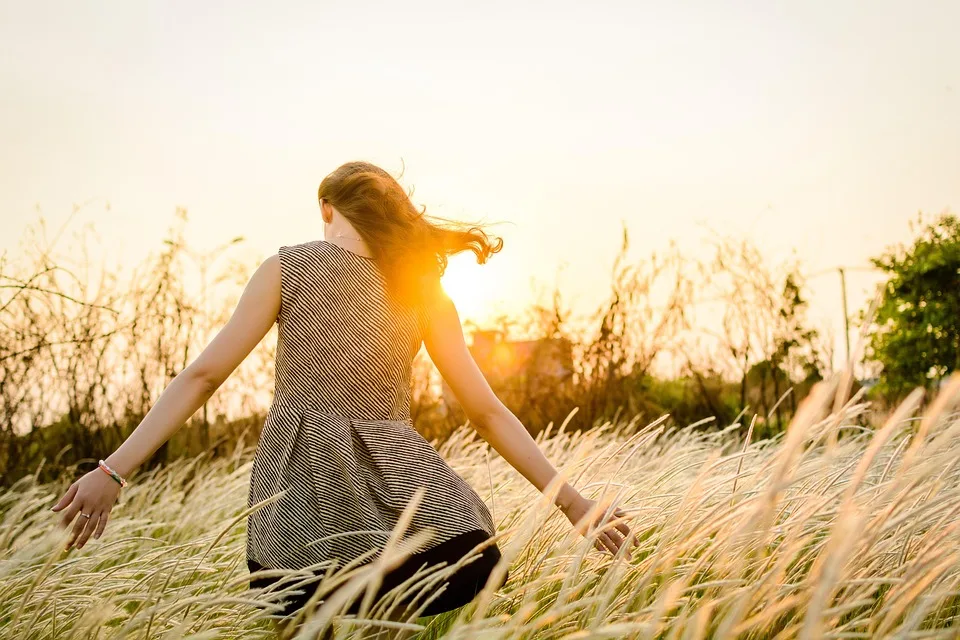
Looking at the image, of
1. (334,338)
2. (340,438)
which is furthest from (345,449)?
(334,338)

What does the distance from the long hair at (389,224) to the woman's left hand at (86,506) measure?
0.71 meters

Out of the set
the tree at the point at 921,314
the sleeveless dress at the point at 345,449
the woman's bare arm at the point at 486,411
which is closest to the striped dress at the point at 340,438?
the sleeveless dress at the point at 345,449

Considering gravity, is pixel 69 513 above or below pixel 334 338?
below

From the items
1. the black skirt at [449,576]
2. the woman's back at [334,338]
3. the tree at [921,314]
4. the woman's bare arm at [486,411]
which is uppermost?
the woman's back at [334,338]

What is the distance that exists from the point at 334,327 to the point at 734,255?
5.77 metres

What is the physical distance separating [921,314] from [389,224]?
11.0 m

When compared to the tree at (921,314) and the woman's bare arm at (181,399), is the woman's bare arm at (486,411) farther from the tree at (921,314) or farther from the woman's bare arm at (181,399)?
the tree at (921,314)

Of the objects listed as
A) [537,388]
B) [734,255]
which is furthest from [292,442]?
[734,255]

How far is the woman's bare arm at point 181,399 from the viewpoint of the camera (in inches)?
58.2

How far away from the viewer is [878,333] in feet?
37.2

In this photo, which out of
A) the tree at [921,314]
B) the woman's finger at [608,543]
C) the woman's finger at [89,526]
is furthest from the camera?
the tree at [921,314]

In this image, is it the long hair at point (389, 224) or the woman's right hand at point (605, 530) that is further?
the long hair at point (389, 224)

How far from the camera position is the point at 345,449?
164 cm

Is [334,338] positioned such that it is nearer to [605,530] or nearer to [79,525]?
[79,525]
